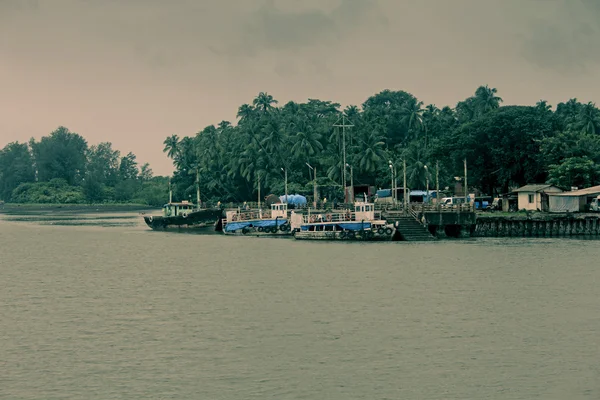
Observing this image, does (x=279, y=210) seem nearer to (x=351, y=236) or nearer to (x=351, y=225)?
(x=351, y=225)

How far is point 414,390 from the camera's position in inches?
1183

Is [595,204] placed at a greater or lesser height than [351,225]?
greater

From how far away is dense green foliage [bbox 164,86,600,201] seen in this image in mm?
117375

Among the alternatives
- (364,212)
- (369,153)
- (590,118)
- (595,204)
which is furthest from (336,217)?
(590,118)

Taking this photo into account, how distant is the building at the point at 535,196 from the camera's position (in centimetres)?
10675

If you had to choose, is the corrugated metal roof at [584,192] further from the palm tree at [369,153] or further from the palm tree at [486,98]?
the palm tree at [486,98]

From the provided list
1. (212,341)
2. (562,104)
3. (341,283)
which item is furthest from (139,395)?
(562,104)

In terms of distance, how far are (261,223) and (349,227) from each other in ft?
56.5

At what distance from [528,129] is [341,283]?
68.4 meters

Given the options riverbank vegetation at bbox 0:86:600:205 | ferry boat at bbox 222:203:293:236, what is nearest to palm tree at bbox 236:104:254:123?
riverbank vegetation at bbox 0:86:600:205

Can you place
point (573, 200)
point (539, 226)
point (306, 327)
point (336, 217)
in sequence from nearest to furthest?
point (306, 327) → point (336, 217) → point (539, 226) → point (573, 200)

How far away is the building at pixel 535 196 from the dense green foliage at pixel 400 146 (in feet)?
8.60

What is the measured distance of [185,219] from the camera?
124375 millimetres

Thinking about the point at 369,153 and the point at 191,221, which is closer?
the point at 191,221
